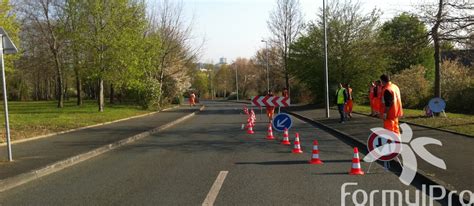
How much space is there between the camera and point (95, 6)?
3027cm

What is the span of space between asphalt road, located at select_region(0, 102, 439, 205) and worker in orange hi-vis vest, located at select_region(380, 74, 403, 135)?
0.89 meters

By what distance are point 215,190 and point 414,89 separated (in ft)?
92.2

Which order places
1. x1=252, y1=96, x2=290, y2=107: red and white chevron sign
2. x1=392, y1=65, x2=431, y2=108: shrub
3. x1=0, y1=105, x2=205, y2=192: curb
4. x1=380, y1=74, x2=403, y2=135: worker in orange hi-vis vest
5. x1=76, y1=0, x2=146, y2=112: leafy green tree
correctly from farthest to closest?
x1=392, y1=65, x2=431, y2=108: shrub
x1=76, y1=0, x2=146, y2=112: leafy green tree
x1=252, y1=96, x2=290, y2=107: red and white chevron sign
x1=380, y1=74, x2=403, y2=135: worker in orange hi-vis vest
x1=0, y1=105, x2=205, y2=192: curb

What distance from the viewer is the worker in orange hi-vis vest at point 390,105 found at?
8695mm

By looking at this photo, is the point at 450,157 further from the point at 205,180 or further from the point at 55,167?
the point at 55,167

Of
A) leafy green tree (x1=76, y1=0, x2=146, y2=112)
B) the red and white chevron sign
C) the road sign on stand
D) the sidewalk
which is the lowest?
the sidewalk

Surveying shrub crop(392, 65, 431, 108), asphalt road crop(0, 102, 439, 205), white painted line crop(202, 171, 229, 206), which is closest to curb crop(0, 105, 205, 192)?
asphalt road crop(0, 102, 439, 205)

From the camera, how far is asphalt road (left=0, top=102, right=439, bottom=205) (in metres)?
6.74

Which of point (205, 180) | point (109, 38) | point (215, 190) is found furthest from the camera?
point (109, 38)

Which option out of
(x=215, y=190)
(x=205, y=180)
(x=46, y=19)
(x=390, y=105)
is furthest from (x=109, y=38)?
(x=215, y=190)

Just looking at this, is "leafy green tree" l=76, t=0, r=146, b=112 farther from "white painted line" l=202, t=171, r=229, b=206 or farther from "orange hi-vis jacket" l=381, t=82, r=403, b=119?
"orange hi-vis jacket" l=381, t=82, r=403, b=119

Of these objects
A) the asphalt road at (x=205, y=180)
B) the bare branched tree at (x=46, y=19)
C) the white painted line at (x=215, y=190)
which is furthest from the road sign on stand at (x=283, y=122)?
the bare branched tree at (x=46, y=19)

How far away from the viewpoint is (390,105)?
870cm

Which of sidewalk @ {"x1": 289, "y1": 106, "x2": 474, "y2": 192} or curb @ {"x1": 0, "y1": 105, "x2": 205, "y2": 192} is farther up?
sidewalk @ {"x1": 289, "y1": 106, "x2": 474, "y2": 192}
